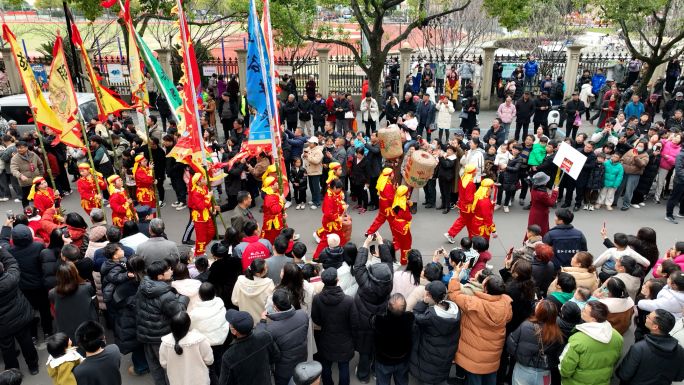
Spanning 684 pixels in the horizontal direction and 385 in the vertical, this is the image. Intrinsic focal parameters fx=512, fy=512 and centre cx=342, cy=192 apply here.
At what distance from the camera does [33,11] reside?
1809 inches

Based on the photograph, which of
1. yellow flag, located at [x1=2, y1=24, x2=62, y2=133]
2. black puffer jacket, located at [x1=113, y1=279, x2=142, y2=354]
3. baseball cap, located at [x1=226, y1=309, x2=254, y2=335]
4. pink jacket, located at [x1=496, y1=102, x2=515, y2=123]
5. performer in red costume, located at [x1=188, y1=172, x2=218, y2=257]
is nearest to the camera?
baseball cap, located at [x1=226, y1=309, x2=254, y2=335]

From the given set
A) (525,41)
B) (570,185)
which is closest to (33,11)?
(525,41)

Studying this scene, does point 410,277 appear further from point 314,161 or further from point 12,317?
point 314,161

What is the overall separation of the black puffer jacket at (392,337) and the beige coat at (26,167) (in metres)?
8.36

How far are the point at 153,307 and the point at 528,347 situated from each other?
3.56m

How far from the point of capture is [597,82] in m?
17.4

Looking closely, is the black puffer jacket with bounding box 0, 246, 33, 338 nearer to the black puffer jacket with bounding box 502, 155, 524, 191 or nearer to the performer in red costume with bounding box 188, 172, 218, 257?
the performer in red costume with bounding box 188, 172, 218, 257

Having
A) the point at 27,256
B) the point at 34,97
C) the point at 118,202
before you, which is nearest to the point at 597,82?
the point at 118,202

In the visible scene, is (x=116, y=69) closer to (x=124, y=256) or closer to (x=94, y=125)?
(x=94, y=125)

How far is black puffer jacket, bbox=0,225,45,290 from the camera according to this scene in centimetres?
585

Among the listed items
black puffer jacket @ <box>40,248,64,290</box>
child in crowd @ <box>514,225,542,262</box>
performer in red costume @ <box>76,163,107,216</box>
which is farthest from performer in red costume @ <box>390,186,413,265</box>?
performer in red costume @ <box>76,163,107,216</box>

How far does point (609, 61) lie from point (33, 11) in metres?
47.7

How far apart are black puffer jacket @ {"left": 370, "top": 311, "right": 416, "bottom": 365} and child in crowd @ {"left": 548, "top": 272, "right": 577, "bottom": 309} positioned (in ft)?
5.26

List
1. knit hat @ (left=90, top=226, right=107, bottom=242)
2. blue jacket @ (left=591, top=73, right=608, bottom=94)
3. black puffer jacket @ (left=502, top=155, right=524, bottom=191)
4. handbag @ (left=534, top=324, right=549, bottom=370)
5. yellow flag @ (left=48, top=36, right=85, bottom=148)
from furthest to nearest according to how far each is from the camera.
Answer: blue jacket @ (left=591, top=73, right=608, bottom=94) < black puffer jacket @ (left=502, top=155, right=524, bottom=191) < yellow flag @ (left=48, top=36, right=85, bottom=148) < knit hat @ (left=90, top=226, right=107, bottom=242) < handbag @ (left=534, top=324, right=549, bottom=370)
